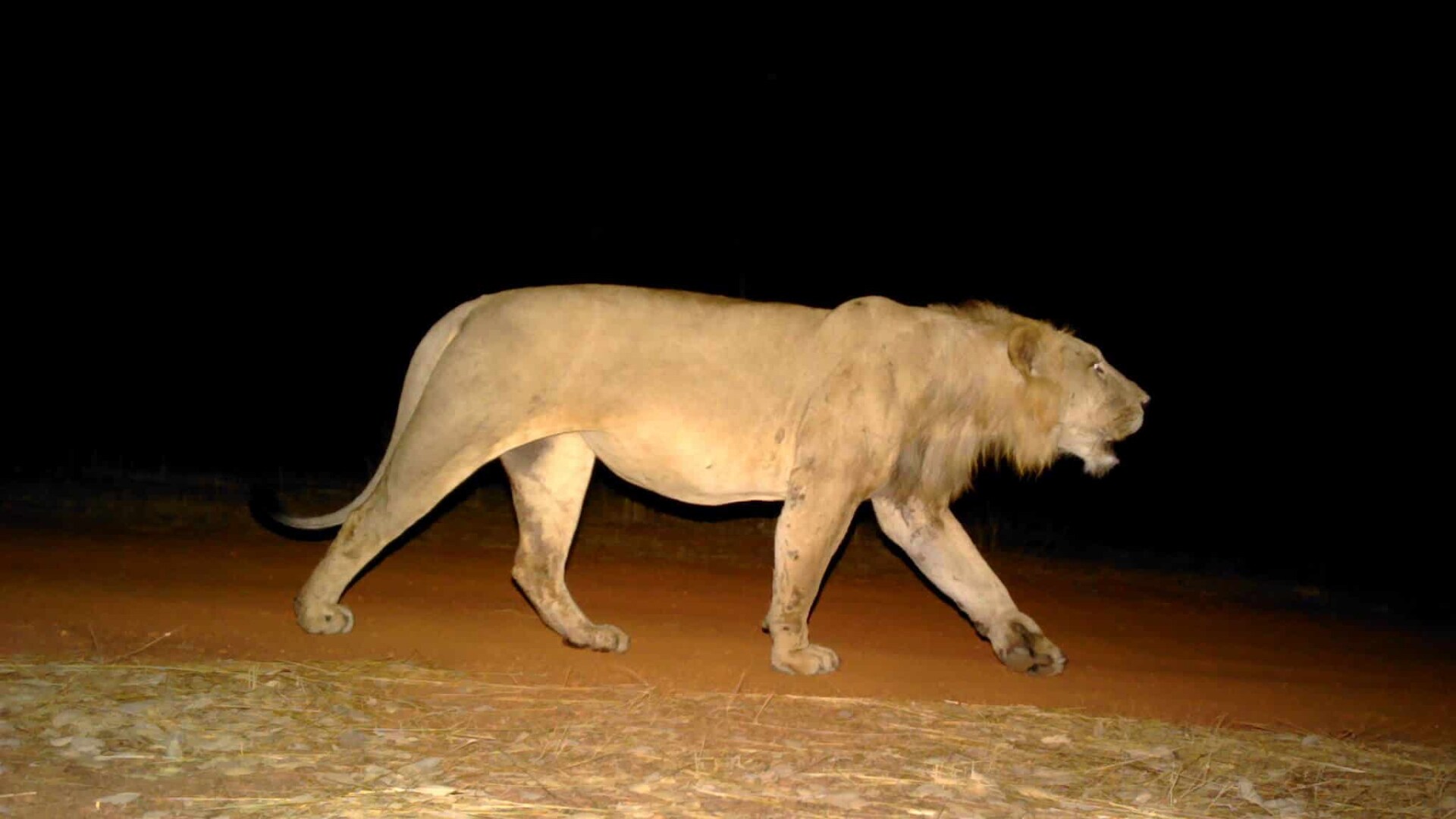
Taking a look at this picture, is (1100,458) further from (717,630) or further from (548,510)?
(548,510)

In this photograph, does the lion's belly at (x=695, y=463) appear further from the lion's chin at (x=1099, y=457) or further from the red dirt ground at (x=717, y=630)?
the lion's chin at (x=1099, y=457)

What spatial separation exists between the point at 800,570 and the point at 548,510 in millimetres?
1524

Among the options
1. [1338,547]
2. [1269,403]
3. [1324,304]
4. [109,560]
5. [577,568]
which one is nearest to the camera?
[109,560]

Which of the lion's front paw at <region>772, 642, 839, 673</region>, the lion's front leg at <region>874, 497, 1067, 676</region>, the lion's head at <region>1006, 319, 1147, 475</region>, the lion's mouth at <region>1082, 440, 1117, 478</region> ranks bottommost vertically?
the lion's front paw at <region>772, 642, 839, 673</region>

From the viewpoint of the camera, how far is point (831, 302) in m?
31.1

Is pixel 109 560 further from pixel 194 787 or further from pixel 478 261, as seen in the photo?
pixel 478 261

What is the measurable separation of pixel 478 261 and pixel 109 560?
28.2 meters

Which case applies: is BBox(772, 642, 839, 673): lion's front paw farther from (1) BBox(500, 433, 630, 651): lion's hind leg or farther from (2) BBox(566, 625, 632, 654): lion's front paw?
(1) BBox(500, 433, 630, 651): lion's hind leg

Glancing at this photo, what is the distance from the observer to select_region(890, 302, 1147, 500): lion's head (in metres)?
7.12

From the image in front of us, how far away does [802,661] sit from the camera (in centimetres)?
651

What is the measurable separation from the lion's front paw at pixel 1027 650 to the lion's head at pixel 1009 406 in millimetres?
784

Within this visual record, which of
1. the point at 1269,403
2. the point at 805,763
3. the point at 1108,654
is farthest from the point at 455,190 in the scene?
the point at 805,763

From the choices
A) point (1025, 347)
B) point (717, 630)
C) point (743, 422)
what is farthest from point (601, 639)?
point (1025, 347)

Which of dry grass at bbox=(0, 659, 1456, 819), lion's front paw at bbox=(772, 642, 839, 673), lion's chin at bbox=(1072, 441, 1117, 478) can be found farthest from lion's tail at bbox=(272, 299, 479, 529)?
lion's chin at bbox=(1072, 441, 1117, 478)
